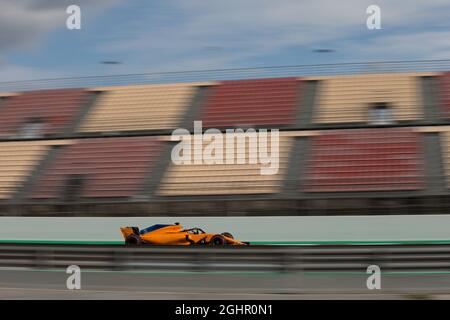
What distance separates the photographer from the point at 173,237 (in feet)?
44.3

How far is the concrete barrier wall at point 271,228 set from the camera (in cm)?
1495

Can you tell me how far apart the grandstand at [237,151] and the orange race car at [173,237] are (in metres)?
5.17

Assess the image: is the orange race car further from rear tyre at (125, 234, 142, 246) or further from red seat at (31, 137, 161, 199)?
red seat at (31, 137, 161, 199)

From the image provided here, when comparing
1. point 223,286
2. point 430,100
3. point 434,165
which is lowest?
point 223,286

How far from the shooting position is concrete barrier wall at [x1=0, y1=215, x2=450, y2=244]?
14953 mm

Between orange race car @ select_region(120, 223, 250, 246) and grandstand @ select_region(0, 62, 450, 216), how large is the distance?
5171mm

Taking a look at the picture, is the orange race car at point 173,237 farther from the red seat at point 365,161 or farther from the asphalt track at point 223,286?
the red seat at point 365,161

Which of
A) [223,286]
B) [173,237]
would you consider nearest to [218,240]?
[173,237]

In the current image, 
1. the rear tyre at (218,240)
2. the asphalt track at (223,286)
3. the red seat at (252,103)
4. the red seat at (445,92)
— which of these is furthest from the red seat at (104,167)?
the red seat at (445,92)

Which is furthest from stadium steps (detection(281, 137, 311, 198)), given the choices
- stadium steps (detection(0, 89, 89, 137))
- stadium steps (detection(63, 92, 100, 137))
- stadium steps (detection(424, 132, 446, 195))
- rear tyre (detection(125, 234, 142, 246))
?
stadium steps (detection(0, 89, 89, 137))

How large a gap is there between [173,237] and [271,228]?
369 centimetres

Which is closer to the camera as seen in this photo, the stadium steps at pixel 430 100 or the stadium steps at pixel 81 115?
the stadium steps at pixel 430 100

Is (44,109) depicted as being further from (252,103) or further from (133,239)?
(133,239)
